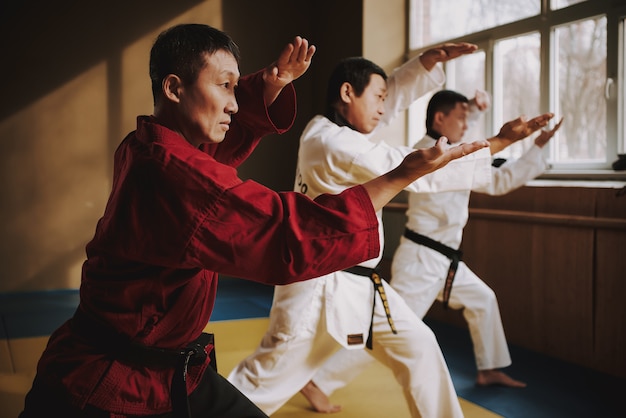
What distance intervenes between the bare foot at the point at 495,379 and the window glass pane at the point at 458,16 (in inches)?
102

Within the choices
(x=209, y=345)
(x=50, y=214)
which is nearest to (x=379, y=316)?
(x=209, y=345)

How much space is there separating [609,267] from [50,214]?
5.30 m

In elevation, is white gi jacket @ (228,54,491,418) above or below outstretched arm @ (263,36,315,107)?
below

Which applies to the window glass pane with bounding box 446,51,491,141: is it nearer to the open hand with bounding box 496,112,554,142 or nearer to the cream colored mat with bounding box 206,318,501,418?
the cream colored mat with bounding box 206,318,501,418

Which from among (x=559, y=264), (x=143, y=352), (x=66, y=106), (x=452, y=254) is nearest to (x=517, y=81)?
(x=559, y=264)

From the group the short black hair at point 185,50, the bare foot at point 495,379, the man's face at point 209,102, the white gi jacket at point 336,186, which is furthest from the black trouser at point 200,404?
the bare foot at point 495,379

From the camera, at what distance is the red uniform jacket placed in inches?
46.1

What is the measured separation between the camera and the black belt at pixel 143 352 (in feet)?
4.40

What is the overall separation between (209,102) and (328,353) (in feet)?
4.87

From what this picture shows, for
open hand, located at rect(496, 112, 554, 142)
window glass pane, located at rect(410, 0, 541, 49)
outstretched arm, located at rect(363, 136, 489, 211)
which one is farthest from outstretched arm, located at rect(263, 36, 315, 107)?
window glass pane, located at rect(410, 0, 541, 49)

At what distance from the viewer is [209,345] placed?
156 centimetres

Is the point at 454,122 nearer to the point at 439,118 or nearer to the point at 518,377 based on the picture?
the point at 439,118

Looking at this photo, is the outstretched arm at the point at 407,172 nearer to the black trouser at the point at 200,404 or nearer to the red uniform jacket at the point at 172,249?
the red uniform jacket at the point at 172,249

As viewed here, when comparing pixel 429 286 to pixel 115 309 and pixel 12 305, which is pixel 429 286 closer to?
pixel 115 309
